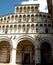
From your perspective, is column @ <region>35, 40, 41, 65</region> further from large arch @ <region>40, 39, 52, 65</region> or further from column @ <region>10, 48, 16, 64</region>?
column @ <region>10, 48, 16, 64</region>

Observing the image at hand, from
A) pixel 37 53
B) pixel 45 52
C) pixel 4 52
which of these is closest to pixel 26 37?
pixel 37 53

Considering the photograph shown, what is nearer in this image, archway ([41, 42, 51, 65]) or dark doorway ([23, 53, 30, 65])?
archway ([41, 42, 51, 65])

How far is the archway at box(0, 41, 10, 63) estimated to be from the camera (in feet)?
84.6

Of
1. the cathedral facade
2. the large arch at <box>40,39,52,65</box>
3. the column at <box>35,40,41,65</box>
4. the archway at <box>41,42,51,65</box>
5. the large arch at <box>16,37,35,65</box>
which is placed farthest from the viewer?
the large arch at <box>16,37,35,65</box>

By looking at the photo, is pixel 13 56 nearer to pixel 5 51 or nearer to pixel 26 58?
pixel 5 51

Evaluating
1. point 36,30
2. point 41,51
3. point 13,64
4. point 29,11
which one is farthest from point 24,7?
point 13,64

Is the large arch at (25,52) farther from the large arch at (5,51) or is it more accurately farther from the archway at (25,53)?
the large arch at (5,51)

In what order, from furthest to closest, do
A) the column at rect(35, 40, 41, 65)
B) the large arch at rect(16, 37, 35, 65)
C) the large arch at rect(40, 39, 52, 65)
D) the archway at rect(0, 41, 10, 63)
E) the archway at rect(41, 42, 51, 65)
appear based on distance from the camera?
the archway at rect(0, 41, 10, 63), the large arch at rect(16, 37, 35, 65), the archway at rect(41, 42, 51, 65), the large arch at rect(40, 39, 52, 65), the column at rect(35, 40, 41, 65)

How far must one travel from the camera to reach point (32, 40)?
24.1 m

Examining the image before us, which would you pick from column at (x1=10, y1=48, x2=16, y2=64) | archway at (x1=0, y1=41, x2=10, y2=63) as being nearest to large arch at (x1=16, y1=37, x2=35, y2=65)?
archway at (x1=0, y1=41, x2=10, y2=63)

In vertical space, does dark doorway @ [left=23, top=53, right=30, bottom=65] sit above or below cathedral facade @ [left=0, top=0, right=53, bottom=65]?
below

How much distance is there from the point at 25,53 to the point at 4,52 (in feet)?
10.2

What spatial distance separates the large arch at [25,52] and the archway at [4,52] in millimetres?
1478

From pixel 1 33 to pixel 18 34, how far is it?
95.4 inches
